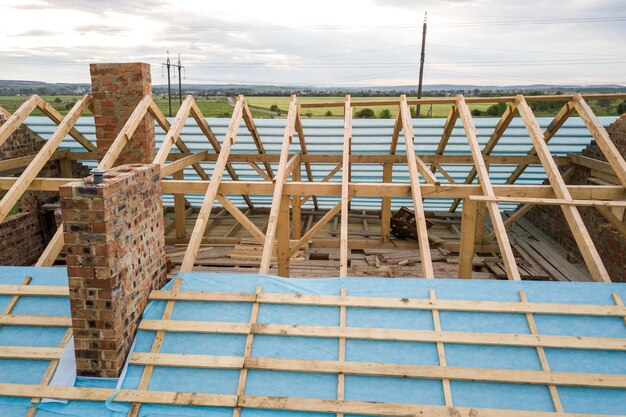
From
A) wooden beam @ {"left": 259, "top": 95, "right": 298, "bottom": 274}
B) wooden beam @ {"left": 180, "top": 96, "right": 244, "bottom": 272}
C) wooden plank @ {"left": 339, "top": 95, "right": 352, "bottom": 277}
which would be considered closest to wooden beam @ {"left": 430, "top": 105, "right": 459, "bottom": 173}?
wooden plank @ {"left": 339, "top": 95, "right": 352, "bottom": 277}

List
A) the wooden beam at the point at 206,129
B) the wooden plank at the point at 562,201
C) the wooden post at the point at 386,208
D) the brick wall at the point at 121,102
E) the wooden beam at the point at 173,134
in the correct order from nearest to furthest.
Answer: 1. the wooden plank at the point at 562,201
2. the wooden beam at the point at 173,134
3. the brick wall at the point at 121,102
4. the wooden beam at the point at 206,129
5. the wooden post at the point at 386,208

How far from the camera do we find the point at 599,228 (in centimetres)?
836

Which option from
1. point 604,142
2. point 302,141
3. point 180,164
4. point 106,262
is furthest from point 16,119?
point 604,142

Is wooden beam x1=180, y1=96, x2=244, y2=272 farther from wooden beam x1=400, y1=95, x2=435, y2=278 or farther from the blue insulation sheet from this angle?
wooden beam x1=400, y1=95, x2=435, y2=278

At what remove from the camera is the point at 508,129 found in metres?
9.01

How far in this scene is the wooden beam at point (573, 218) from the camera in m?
4.75

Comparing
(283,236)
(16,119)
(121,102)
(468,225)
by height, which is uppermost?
(121,102)

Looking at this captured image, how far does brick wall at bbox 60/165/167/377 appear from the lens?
3.70 m

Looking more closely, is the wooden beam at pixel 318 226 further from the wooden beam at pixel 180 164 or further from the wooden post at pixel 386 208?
the wooden post at pixel 386 208

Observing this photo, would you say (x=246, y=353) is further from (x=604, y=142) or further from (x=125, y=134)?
(x=604, y=142)

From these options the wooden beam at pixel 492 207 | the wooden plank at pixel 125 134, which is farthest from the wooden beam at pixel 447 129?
the wooden plank at pixel 125 134

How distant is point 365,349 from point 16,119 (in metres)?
6.03

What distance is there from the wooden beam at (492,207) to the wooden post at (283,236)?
8.15 feet

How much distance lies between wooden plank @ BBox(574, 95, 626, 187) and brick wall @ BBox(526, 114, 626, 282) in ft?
6.02
